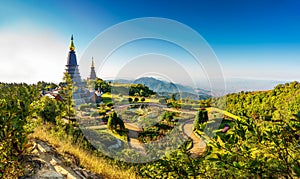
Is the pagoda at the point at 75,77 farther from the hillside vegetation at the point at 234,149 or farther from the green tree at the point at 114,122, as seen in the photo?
the hillside vegetation at the point at 234,149

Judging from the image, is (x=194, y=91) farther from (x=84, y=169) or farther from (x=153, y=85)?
(x=84, y=169)

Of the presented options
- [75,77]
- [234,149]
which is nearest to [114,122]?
[234,149]

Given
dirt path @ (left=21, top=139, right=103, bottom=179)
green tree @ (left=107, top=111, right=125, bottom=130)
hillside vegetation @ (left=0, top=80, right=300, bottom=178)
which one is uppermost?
hillside vegetation @ (left=0, top=80, right=300, bottom=178)

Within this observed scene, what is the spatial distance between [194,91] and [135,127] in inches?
324

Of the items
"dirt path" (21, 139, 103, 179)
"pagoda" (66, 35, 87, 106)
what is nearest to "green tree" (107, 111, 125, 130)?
"pagoda" (66, 35, 87, 106)

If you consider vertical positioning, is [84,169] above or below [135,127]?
above

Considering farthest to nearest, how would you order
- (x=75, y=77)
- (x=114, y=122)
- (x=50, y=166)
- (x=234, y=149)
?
(x=75, y=77), (x=114, y=122), (x=50, y=166), (x=234, y=149)

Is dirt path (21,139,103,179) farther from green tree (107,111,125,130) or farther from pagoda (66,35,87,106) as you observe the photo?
pagoda (66,35,87,106)

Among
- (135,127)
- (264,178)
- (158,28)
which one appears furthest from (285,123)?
(135,127)

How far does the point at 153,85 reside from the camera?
7.40 meters

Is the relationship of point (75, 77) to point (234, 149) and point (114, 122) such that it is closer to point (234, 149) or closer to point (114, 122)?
point (114, 122)

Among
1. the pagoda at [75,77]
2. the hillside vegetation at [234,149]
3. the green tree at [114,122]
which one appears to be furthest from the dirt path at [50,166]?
the pagoda at [75,77]

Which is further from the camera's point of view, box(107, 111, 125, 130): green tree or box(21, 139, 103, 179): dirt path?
box(107, 111, 125, 130): green tree

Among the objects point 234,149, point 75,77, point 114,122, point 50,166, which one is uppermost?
point 75,77
